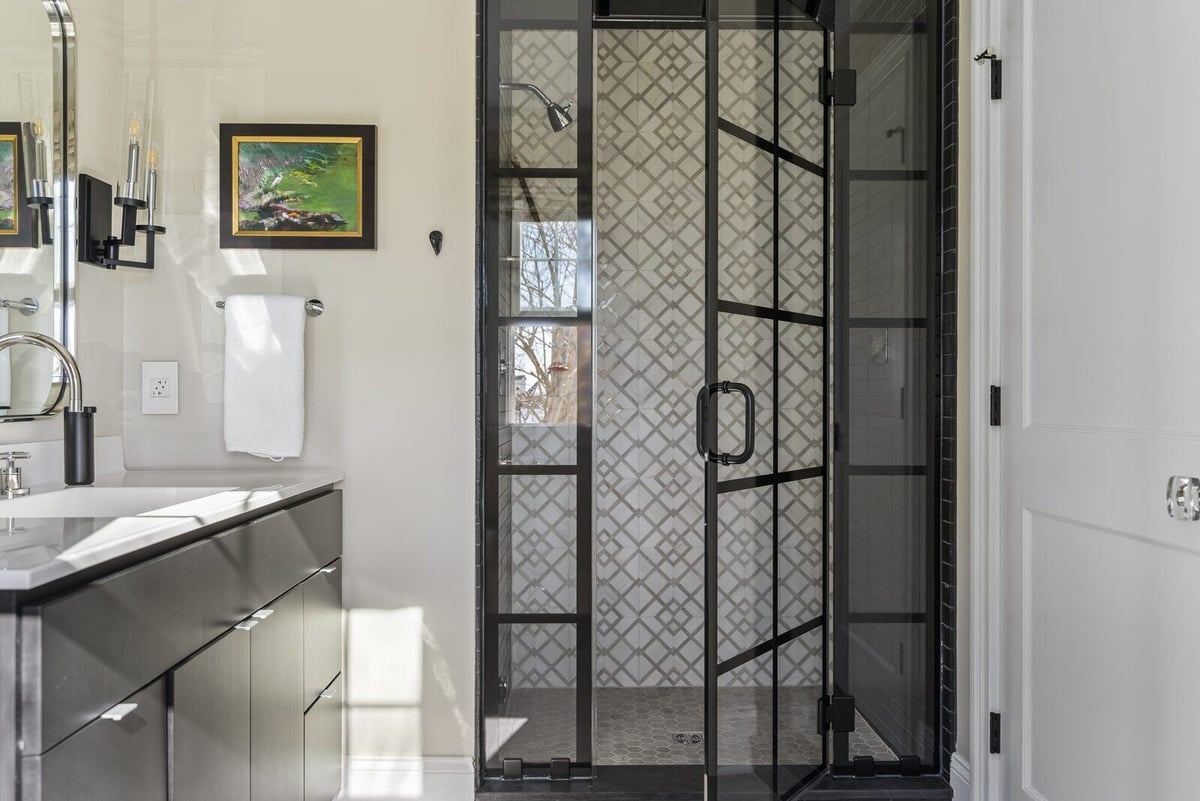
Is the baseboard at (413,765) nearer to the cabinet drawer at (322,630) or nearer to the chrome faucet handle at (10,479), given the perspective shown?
the cabinet drawer at (322,630)

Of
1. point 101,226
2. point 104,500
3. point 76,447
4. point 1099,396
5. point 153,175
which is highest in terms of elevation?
point 153,175

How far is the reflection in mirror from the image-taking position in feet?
5.57

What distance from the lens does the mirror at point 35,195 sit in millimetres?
1702

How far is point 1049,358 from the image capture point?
5.83ft

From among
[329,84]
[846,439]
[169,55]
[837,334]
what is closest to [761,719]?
[846,439]

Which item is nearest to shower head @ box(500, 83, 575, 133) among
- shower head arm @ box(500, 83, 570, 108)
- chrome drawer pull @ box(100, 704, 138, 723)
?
shower head arm @ box(500, 83, 570, 108)

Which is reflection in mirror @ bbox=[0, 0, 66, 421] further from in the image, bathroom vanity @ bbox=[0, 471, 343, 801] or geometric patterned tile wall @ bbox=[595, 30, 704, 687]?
geometric patterned tile wall @ bbox=[595, 30, 704, 687]

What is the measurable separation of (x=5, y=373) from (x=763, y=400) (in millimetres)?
1721

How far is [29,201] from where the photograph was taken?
1739mm

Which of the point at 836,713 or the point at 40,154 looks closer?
the point at 40,154

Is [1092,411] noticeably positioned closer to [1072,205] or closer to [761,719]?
[1072,205]

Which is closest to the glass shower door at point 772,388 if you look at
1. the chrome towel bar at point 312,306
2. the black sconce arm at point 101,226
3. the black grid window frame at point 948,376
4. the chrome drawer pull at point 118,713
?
the black grid window frame at point 948,376

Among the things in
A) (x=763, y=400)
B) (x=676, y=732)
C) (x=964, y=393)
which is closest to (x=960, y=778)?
(x=676, y=732)

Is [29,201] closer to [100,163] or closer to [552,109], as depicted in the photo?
[100,163]
